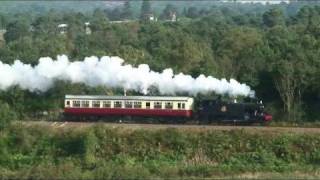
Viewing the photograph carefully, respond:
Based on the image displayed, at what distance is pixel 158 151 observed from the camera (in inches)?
1768

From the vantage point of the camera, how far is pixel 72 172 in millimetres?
40469

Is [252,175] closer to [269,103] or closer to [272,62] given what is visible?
[269,103]

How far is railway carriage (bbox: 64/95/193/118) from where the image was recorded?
53062 millimetres

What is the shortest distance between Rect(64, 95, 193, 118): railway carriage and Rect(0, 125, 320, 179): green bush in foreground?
21.2ft

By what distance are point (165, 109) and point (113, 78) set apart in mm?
4939

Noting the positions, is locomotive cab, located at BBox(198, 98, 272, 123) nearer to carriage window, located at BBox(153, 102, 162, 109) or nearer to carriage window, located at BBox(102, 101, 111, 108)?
carriage window, located at BBox(153, 102, 162, 109)

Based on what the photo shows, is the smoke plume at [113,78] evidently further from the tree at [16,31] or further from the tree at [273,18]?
the tree at [273,18]

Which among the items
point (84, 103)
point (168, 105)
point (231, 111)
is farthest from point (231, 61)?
point (84, 103)

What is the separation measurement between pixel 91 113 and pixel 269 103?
42.9ft

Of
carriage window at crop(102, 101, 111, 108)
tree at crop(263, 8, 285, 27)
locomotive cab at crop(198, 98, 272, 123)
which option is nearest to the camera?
locomotive cab at crop(198, 98, 272, 123)

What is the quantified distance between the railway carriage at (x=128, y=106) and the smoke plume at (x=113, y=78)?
6.47 ft

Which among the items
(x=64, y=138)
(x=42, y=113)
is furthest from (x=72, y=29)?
(x=64, y=138)

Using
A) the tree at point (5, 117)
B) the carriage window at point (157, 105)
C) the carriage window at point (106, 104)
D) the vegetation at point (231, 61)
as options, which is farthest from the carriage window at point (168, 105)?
the tree at point (5, 117)

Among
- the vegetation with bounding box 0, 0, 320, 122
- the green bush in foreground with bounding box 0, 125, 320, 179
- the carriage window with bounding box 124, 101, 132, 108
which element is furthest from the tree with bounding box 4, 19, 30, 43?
the green bush in foreground with bounding box 0, 125, 320, 179
